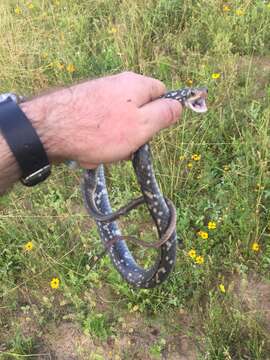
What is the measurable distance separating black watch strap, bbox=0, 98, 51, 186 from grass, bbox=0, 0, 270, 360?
130 cm

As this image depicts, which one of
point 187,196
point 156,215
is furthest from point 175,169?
point 156,215

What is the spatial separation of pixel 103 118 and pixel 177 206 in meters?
1.63

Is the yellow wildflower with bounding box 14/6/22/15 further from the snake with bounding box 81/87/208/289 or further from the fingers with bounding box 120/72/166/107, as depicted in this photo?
the fingers with bounding box 120/72/166/107

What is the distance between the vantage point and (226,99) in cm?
348

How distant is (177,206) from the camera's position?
10.1ft

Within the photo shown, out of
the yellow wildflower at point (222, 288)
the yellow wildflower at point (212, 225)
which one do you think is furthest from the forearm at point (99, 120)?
the yellow wildflower at point (212, 225)

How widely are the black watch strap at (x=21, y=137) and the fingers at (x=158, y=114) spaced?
0.31 metres

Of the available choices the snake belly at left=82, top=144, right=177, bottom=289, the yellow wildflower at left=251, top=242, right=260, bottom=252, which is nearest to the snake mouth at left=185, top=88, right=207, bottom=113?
the snake belly at left=82, top=144, right=177, bottom=289

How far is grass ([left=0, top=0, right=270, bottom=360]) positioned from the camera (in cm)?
265

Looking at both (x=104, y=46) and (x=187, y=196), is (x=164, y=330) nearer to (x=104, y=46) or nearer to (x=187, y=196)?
(x=187, y=196)

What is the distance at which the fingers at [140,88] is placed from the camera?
1.53m

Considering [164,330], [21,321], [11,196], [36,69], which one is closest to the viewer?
[164,330]

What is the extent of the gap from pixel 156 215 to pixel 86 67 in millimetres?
2771

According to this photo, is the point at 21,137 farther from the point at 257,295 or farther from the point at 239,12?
the point at 239,12
